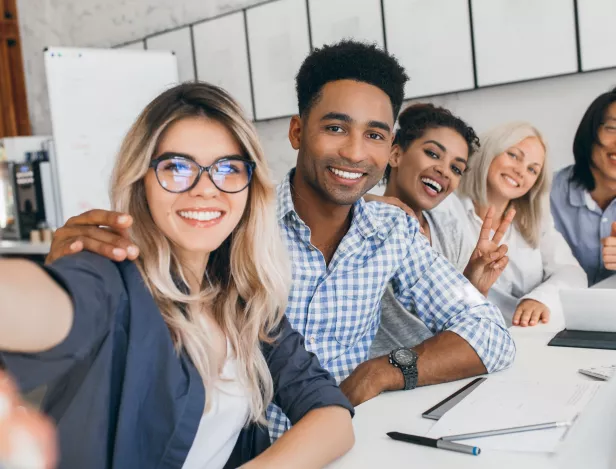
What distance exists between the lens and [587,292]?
56.3 inches

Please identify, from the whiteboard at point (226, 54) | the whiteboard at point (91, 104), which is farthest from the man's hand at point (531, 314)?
the whiteboard at point (91, 104)

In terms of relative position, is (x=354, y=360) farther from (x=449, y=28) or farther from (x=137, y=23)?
(x=137, y=23)

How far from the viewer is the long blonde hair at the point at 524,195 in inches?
102

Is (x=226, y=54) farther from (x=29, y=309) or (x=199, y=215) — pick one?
(x=29, y=309)

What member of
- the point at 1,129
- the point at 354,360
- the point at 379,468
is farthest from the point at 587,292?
the point at 1,129

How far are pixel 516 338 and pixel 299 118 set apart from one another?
2.92 ft

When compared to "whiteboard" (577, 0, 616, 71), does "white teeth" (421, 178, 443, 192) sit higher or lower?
lower

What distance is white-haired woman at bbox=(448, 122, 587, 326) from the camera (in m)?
2.54

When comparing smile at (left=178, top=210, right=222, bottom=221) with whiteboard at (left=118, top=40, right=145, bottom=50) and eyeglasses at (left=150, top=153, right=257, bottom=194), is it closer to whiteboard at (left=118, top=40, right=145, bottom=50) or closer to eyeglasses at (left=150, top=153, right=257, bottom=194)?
eyeglasses at (left=150, top=153, right=257, bottom=194)

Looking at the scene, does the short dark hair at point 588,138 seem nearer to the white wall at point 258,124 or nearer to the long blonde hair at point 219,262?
the white wall at point 258,124

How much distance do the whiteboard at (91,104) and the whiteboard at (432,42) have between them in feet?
5.01

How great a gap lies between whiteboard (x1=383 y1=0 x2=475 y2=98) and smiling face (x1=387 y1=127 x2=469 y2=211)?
0.51m

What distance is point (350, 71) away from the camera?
66.1 inches

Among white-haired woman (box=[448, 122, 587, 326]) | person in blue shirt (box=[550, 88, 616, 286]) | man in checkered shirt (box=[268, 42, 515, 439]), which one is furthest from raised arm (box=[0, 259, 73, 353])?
person in blue shirt (box=[550, 88, 616, 286])
